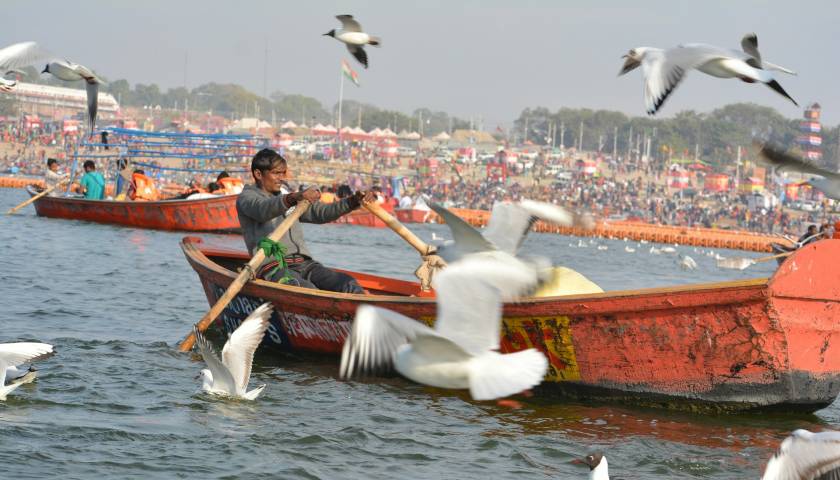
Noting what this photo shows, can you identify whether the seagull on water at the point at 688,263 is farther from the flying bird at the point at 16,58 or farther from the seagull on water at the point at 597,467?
the seagull on water at the point at 597,467

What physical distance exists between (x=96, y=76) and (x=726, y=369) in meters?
6.55

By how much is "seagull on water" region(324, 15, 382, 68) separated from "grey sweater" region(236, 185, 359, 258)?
2100mm

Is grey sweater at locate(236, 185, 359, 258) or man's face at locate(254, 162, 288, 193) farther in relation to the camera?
man's face at locate(254, 162, 288, 193)

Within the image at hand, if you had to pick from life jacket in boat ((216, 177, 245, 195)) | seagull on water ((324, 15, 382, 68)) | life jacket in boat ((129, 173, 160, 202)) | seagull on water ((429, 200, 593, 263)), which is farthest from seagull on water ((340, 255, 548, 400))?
life jacket in boat ((129, 173, 160, 202))

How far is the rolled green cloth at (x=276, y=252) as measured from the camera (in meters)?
9.42

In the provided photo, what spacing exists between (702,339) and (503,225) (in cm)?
182

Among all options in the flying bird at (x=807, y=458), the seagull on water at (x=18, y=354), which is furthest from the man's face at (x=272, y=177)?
the flying bird at (x=807, y=458)

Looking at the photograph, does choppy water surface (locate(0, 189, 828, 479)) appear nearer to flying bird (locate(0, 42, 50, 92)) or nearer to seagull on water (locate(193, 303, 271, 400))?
seagull on water (locate(193, 303, 271, 400))

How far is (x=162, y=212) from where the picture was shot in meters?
24.8

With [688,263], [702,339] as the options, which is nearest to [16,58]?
[702,339]

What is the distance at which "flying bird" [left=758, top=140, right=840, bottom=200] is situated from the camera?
26.8 feet

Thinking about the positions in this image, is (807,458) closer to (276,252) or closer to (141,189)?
(276,252)

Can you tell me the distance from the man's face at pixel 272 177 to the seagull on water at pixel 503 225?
2554mm

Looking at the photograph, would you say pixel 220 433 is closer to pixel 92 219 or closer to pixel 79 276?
pixel 79 276
